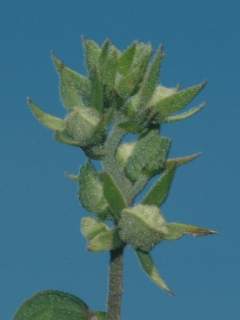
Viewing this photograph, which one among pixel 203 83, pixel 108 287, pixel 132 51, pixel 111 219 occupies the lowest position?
pixel 108 287

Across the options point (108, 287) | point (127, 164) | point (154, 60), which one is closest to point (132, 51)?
point (154, 60)

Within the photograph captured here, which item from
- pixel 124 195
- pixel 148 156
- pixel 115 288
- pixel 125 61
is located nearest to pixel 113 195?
pixel 124 195

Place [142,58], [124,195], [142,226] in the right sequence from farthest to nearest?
[142,58] < [124,195] < [142,226]

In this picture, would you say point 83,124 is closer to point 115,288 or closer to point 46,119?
point 46,119

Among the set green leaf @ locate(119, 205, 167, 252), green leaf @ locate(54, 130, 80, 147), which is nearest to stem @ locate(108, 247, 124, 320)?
green leaf @ locate(119, 205, 167, 252)

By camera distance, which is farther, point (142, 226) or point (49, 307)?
point (49, 307)

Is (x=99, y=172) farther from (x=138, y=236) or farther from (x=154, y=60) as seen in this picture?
(x=154, y=60)
